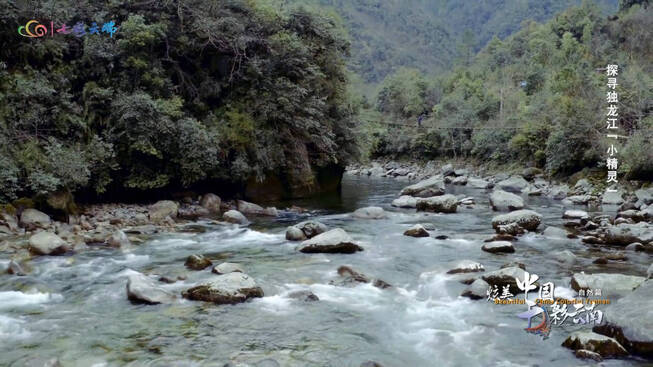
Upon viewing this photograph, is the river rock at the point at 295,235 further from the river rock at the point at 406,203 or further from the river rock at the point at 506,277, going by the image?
the river rock at the point at 406,203

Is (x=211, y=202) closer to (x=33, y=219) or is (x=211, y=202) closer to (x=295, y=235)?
(x=295, y=235)

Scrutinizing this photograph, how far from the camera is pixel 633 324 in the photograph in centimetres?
469

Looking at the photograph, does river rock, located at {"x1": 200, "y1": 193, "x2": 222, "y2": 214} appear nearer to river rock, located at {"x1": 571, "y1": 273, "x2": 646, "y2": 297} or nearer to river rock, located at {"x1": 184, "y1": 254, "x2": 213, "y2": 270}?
river rock, located at {"x1": 184, "y1": 254, "x2": 213, "y2": 270}

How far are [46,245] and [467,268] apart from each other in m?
6.52

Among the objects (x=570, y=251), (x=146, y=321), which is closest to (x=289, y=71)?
(x=570, y=251)

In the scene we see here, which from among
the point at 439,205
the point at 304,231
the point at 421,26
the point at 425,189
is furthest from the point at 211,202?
the point at 421,26

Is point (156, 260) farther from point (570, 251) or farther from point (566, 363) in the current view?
point (570, 251)

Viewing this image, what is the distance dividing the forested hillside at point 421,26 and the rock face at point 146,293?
6172 cm

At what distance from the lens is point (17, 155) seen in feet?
33.0

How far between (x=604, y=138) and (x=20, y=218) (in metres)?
17.8

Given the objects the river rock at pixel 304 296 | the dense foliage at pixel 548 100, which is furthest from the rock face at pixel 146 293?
the dense foliage at pixel 548 100

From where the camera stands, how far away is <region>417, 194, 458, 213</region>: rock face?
1405 cm

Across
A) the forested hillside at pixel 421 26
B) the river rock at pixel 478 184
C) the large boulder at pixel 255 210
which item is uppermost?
the forested hillside at pixel 421 26

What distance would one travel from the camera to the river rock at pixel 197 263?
7.61 metres
